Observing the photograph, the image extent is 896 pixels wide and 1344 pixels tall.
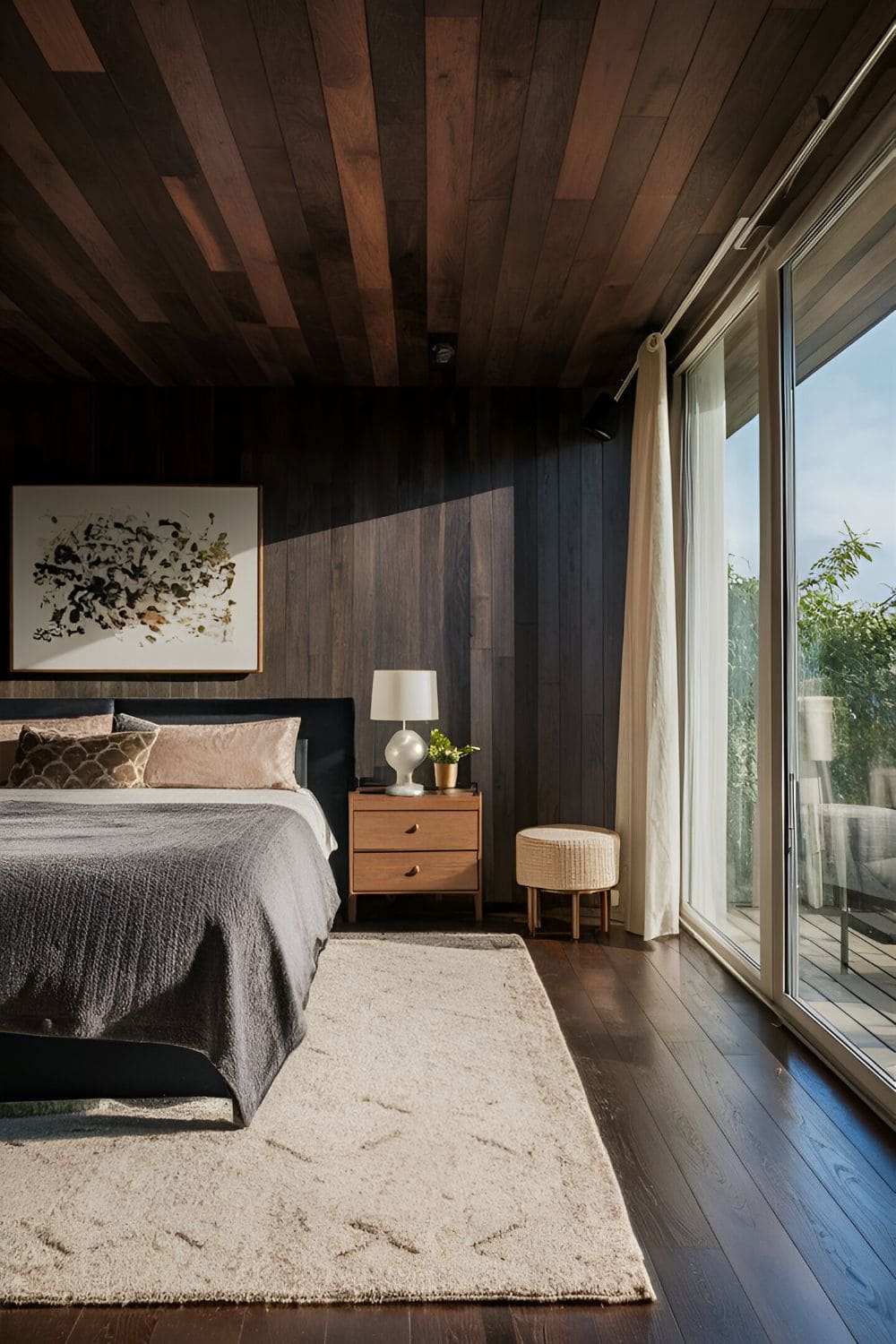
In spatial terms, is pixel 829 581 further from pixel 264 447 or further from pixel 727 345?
pixel 264 447

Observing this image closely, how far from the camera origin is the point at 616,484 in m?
4.90

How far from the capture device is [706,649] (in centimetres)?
402

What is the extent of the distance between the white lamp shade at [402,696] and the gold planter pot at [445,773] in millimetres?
245

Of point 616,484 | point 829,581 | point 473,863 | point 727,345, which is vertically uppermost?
point 727,345

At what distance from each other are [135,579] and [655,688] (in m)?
2.58

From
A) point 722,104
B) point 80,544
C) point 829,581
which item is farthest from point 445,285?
point 80,544

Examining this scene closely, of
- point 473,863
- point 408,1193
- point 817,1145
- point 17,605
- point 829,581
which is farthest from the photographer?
point 17,605

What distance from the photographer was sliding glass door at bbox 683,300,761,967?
11.4 feet

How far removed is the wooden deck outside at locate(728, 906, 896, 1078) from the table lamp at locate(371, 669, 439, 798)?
2019 millimetres

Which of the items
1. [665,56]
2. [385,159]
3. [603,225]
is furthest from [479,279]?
[665,56]

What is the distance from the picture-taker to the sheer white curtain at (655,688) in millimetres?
4066

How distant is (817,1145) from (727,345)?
114 inches

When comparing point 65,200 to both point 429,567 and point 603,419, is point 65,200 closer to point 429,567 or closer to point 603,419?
point 429,567

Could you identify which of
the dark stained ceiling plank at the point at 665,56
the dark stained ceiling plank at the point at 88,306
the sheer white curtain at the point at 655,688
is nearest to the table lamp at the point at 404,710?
the sheer white curtain at the point at 655,688
